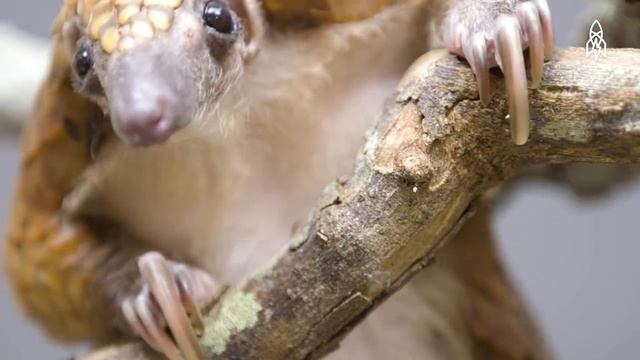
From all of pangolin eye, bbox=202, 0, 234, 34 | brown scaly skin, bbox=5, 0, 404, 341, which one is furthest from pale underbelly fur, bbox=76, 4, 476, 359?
pangolin eye, bbox=202, 0, 234, 34

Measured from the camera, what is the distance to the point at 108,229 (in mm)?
1465

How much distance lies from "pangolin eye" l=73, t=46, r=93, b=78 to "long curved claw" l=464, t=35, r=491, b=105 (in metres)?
0.39

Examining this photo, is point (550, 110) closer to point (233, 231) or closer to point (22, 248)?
point (233, 231)

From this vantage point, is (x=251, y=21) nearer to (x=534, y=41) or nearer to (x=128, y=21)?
(x=128, y=21)

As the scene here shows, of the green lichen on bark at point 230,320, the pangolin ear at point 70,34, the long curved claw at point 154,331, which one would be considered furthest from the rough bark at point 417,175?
the pangolin ear at point 70,34

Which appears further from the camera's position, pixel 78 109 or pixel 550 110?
pixel 78 109

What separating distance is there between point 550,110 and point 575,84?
0.03 m

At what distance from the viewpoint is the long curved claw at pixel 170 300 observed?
115 centimetres

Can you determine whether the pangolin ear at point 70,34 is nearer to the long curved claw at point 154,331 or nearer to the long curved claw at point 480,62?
the long curved claw at point 154,331

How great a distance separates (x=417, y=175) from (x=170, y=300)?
348mm

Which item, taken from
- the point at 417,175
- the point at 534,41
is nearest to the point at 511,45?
the point at 534,41

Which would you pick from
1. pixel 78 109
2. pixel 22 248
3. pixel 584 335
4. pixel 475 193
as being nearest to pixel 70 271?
pixel 22 248

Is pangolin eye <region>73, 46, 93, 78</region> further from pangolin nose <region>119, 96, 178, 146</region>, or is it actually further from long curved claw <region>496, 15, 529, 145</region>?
long curved claw <region>496, 15, 529, 145</region>

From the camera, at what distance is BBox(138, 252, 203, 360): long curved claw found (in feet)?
3.76
